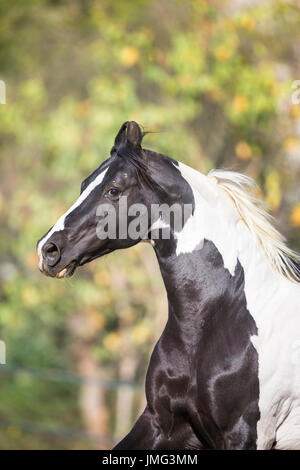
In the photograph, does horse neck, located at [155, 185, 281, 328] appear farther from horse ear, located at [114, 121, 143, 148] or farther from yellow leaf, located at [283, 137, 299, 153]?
yellow leaf, located at [283, 137, 299, 153]

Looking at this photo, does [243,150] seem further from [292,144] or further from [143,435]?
[143,435]

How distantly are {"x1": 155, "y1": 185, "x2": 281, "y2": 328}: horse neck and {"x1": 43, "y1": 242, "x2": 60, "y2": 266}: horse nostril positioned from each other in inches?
16.9

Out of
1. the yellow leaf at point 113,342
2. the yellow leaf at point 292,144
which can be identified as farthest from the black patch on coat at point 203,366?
the yellow leaf at point 113,342

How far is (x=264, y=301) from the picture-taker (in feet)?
8.92

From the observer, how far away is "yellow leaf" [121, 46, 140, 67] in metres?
5.97

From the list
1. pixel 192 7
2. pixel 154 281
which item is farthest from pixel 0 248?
pixel 192 7

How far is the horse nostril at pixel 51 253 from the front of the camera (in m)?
2.57

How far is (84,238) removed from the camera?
8.61 feet

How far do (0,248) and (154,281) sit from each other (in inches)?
111

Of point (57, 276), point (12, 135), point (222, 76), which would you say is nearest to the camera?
point (57, 276)

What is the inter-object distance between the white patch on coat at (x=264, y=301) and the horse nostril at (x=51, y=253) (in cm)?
50

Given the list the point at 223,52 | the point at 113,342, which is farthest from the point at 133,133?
the point at 113,342

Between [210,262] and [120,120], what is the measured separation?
370cm

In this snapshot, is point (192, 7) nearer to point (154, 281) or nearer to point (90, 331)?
point (154, 281)
